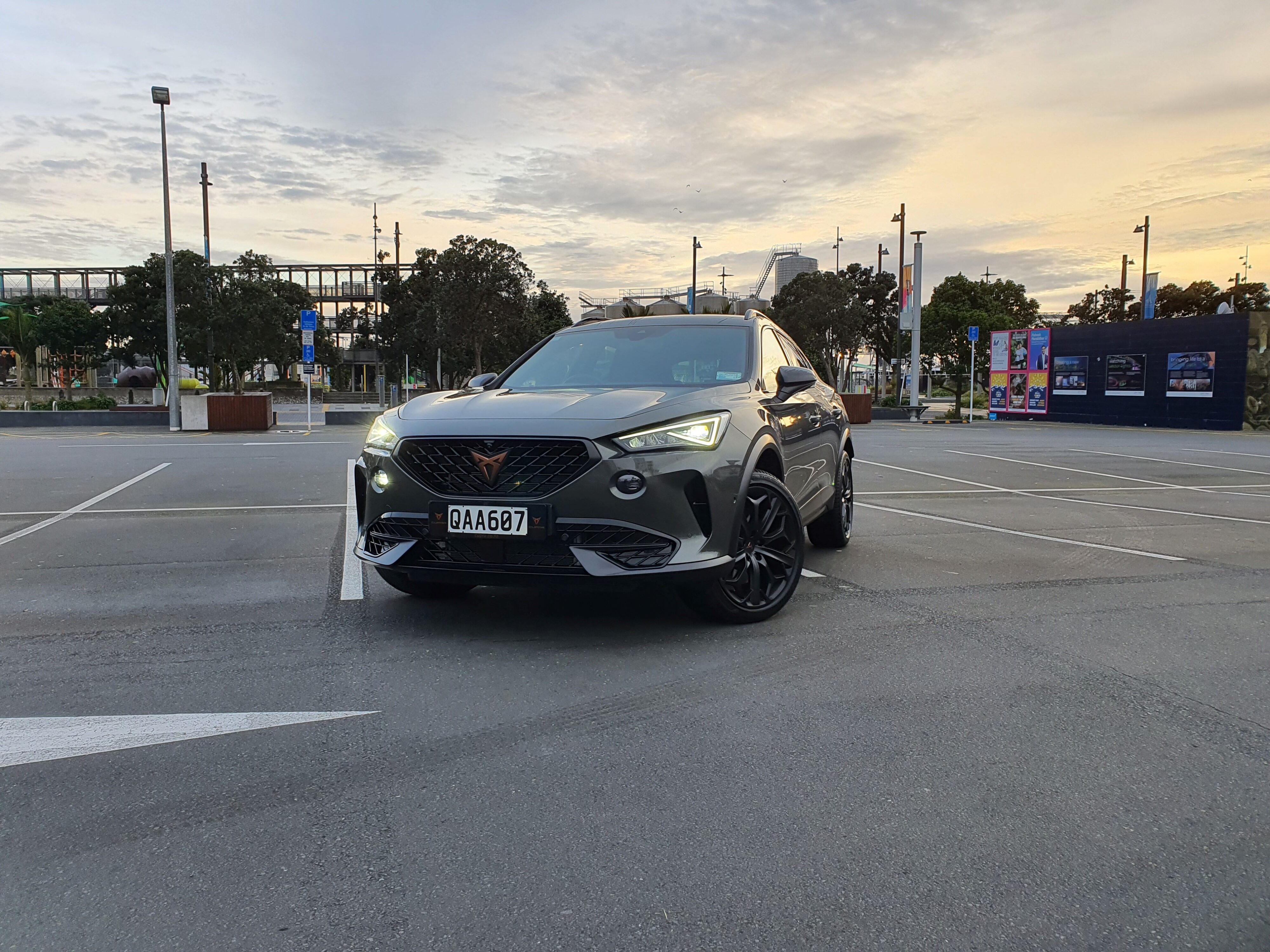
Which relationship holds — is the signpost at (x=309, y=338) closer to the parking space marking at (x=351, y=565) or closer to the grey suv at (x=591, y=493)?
the parking space marking at (x=351, y=565)

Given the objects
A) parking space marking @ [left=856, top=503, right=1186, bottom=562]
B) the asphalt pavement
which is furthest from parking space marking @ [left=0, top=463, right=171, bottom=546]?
parking space marking @ [left=856, top=503, right=1186, bottom=562]

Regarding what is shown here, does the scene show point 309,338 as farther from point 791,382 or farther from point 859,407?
point 791,382

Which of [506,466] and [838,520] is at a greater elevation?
[506,466]

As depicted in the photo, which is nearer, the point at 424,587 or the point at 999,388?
the point at 424,587

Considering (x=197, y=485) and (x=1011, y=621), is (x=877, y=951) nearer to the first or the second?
(x=1011, y=621)

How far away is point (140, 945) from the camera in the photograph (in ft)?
6.79

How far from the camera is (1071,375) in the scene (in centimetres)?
3519

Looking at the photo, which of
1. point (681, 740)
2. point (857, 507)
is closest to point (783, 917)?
point (681, 740)

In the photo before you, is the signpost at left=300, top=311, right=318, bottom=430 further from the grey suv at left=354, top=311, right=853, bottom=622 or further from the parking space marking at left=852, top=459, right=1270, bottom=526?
the grey suv at left=354, top=311, right=853, bottom=622

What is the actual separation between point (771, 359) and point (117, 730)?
4143 millimetres

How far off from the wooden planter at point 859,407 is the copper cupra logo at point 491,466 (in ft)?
89.7

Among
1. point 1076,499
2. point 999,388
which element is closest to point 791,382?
point 1076,499

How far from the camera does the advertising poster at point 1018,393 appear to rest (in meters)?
36.9

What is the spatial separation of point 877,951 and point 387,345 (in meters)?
68.6
